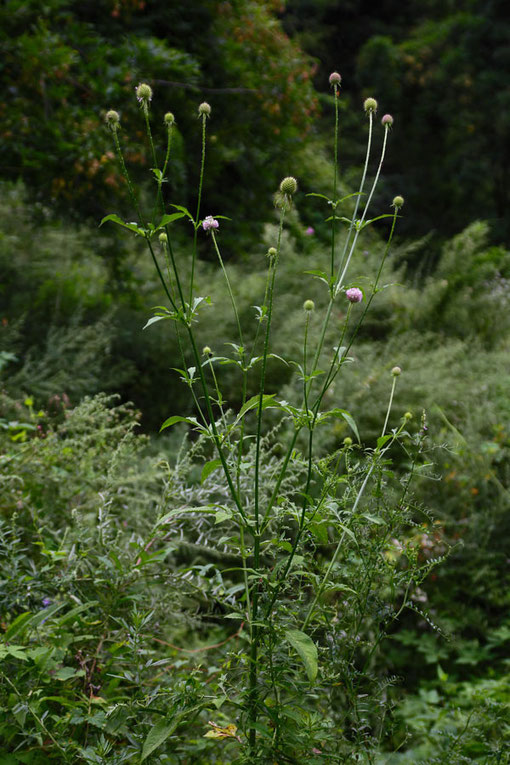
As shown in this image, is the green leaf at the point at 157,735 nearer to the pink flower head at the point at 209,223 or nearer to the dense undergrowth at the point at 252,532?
the dense undergrowth at the point at 252,532

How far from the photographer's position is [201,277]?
14.7ft

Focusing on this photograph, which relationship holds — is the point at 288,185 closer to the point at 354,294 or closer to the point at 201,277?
the point at 354,294

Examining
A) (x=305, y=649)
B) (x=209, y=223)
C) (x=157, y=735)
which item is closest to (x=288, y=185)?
(x=209, y=223)

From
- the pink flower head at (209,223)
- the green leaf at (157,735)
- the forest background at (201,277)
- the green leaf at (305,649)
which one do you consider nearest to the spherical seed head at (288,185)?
the pink flower head at (209,223)

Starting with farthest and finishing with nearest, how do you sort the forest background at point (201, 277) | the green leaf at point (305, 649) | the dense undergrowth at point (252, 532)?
1. the forest background at point (201, 277)
2. the dense undergrowth at point (252, 532)
3. the green leaf at point (305, 649)

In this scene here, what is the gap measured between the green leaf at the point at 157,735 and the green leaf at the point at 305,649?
0.22m

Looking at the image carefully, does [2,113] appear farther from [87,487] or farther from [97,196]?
[87,487]

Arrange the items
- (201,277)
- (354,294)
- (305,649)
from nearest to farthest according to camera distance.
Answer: (305,649) < (354,294) < (201,277)

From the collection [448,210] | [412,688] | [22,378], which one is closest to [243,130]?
[22,378]

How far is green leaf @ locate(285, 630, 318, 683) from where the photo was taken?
879mm

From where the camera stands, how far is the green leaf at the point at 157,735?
3.07 ft

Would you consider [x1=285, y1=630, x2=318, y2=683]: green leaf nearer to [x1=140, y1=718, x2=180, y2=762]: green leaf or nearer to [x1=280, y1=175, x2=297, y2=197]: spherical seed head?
[x1=140, y1=718, x2=180, y2=762]: green leaf

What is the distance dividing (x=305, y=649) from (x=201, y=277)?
376cm

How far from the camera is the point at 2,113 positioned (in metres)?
3.24
